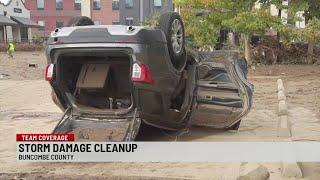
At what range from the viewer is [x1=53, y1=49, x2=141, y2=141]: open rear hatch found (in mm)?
7637

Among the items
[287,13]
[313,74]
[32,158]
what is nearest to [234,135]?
[32,158]

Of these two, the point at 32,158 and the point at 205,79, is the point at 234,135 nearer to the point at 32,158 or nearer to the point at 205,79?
the point at 205,79

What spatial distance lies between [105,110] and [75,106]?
19.1 inches

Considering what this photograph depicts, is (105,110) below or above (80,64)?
below

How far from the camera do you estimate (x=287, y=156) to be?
6691mm

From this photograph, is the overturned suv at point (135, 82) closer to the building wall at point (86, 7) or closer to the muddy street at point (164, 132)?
the muddy street at point (164, 132)

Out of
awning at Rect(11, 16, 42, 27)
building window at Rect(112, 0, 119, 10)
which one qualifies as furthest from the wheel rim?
building window at Rect(112, 0, 119, 10)

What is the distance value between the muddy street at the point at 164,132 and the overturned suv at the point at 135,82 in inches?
19.4

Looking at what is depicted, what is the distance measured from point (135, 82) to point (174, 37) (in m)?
1.19

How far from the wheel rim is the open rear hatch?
74 cm

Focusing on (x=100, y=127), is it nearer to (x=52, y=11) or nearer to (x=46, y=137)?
(x=46, y=137)

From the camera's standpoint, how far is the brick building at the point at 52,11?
74750 millimetres

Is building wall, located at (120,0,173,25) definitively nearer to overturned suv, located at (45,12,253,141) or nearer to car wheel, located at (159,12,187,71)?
overturned suv, located at (45,12,253,141)

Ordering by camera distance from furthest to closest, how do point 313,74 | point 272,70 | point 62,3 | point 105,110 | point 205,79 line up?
point 62,3 < point 272,70 < point 313,74 < point 205,79 < point 105,110
